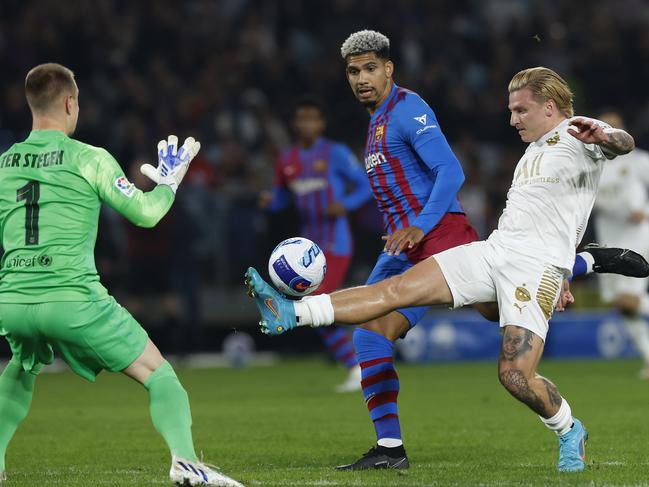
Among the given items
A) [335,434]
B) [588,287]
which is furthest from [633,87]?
[335,434]

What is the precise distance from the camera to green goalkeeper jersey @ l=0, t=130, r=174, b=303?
19.3 ft

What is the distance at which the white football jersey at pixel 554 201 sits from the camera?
21.9 ft

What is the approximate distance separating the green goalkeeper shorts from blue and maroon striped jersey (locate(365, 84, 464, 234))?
6.51 feet

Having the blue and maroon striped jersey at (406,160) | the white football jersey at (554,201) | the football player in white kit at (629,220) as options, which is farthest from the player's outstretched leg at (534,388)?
the football player in white kit at (629,220)

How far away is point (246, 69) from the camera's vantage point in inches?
782

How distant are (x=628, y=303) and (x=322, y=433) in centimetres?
602

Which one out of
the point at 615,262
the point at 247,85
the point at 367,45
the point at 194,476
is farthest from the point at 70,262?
the point at 247,85

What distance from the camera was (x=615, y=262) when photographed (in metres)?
7.29

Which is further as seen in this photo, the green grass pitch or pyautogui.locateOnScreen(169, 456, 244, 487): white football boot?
the green grass pitch

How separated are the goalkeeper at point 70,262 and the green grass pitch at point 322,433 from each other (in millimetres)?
716

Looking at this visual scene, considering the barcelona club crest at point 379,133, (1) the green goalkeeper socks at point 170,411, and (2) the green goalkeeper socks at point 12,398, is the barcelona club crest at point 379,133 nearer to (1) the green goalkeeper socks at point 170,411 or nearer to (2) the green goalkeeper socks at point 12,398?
(1) the green goalkeeper socks at point 170,411

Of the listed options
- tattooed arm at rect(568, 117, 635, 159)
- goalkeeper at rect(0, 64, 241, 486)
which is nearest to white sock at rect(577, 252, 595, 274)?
tattooed arm at rect(568, 117, 635, 159)

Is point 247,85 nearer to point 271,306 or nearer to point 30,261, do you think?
point 271,306

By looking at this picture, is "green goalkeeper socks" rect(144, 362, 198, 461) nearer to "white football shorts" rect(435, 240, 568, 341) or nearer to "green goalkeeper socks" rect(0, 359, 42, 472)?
"green goalkeeper socks" rect(0, 359, 42, 472)
